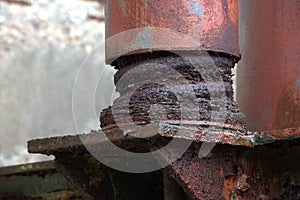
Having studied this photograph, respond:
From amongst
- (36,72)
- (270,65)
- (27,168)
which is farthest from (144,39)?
(36,72)

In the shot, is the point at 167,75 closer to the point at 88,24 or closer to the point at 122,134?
the point at 122,134

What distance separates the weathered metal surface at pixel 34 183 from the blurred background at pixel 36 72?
3.26m

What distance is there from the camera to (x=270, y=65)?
1.76 meters

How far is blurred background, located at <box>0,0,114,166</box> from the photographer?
5.80 meters

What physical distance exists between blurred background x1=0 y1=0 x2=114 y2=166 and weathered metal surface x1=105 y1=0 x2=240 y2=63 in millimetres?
4061

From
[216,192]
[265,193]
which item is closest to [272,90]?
[265,193]

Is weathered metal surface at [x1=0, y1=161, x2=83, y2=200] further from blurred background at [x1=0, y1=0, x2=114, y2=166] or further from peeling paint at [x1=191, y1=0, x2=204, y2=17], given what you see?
blurred background at [x1=0, y1=0, x2=114, y2=166]

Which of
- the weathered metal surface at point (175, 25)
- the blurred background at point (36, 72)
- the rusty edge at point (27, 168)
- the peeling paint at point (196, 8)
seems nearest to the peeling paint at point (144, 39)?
the weathered metal surface at point (175, 25)

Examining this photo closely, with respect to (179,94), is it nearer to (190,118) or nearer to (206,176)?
(190,118)

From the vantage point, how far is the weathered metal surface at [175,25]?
1465 mm

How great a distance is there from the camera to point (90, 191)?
1.59 m

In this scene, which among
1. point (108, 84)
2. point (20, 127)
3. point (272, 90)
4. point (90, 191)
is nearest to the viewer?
point (90, 191)

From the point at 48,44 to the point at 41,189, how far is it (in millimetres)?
4043

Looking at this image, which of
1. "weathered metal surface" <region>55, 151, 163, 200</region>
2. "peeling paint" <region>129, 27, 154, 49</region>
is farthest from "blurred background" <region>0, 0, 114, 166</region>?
"peeling paint" <region>129, 27, 154, 49</region>
